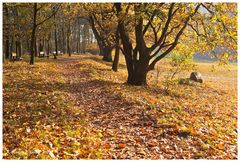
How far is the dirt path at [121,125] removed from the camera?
26.5ft

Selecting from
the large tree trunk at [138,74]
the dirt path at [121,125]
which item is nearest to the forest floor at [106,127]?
the dirt path at [121,125]

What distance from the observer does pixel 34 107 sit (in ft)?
38.1

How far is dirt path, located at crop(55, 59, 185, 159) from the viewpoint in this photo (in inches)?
318

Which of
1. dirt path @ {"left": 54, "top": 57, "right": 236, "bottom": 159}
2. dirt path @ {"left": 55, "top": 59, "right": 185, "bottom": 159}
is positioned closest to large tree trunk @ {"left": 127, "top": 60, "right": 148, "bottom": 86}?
dirt path @ {"left": 55, "top": 59, "right": 185, "bottom": 159}

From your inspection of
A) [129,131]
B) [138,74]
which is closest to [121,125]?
[129,131]

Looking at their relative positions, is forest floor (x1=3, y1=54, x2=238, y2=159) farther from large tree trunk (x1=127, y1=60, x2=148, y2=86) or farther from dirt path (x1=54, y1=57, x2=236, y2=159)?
large tree trunk (x1=127, y1=60, x2=148, y2=86)

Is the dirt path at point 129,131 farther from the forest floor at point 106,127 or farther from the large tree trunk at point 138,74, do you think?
the large tree trunk at point 138,74

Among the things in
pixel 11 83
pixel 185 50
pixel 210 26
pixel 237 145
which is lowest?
pixel 237 145

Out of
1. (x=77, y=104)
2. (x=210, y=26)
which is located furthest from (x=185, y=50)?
(x=77, y=104)

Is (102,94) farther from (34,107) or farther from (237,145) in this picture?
(237,145)

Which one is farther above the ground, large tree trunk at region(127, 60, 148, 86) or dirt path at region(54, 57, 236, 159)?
large tree trunk at region(127, 60, 148, 86)

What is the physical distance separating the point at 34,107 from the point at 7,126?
2608 mm

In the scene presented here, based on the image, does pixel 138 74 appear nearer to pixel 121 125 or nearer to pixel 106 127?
pixel 121 125

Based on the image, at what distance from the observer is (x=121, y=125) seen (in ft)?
34.3
